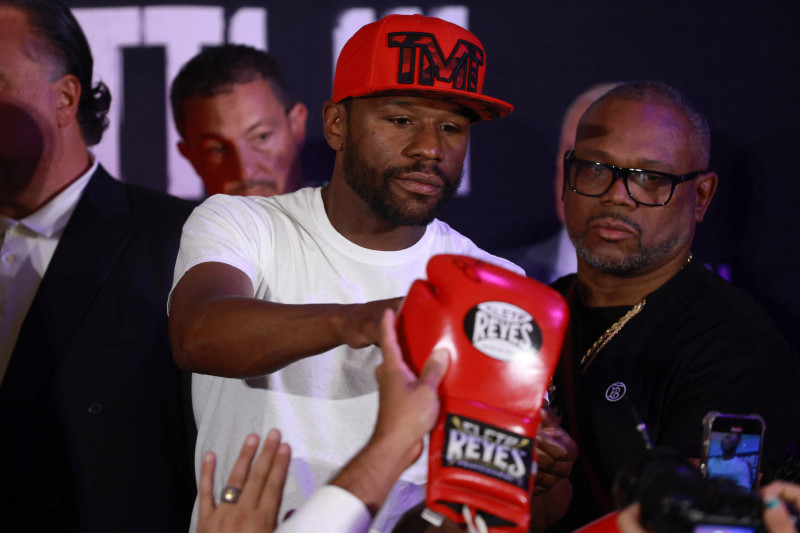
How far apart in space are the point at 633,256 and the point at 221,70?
4.95 feet

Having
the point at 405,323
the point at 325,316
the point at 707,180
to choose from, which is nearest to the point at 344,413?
the point at 325,316

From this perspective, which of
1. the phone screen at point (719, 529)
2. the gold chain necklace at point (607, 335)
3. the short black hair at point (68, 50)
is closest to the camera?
the phone screen at point (719, 529)

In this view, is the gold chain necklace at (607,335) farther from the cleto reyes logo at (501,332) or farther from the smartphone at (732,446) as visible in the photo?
the cleto reyes logo at (501,332)

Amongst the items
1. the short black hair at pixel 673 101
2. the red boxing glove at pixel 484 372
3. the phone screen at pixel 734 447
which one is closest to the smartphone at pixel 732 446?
the phone screen at pixel 734 447

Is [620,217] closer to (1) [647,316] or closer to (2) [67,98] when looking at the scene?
(1) [647,316]

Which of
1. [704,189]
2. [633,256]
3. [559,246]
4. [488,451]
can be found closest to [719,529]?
[488,451]

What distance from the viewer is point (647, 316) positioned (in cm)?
203

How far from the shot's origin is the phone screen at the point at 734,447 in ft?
4.48

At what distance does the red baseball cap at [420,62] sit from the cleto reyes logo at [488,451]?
0.84 meters

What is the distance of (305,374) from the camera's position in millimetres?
1667

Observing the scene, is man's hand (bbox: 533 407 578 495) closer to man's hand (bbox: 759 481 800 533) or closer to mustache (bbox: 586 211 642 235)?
man's hand (bbox: 759 481 800 533)

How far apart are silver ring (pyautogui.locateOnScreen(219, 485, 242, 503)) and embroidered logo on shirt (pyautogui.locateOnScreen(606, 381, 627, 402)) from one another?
1008mm

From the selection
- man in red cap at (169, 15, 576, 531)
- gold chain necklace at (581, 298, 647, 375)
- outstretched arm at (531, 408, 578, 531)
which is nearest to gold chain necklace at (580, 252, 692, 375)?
gold chain necklace at (581, 298, 647, 375)

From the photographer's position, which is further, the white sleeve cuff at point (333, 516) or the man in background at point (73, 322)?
the man in background at point (73, 322)
